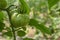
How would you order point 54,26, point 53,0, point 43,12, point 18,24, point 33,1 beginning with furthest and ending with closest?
point 43,12, point 33,1, point 54,26, point 53,0, point 18,24

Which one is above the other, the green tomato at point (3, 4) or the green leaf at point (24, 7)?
the green tomato at point (3, 4)

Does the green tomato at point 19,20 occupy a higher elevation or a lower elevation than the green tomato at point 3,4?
lower

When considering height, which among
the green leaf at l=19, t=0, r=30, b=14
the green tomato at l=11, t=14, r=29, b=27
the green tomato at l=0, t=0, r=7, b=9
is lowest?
the green tomato at l=11, t=14, r=29, b=27

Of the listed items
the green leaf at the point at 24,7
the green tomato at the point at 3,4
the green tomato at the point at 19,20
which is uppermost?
the green tomato at the point at 3,4

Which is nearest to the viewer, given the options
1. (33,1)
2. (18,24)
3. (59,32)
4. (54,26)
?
(18,24)

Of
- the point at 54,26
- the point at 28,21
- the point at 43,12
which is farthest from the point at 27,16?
the point at 43,12

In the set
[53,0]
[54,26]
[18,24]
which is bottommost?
[18,24]

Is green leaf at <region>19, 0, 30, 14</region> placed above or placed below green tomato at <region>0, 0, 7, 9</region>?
below

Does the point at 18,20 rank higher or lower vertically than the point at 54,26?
lower

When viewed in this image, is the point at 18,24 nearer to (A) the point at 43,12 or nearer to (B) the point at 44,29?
(B) the point at 44,29

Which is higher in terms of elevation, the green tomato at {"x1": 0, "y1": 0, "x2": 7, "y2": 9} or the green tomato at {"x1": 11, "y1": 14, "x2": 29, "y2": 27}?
the green tomato at {"x1": 0, "y1": 0, "x2": 7, "y2": 9}

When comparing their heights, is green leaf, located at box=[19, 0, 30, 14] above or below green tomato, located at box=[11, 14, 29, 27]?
above
